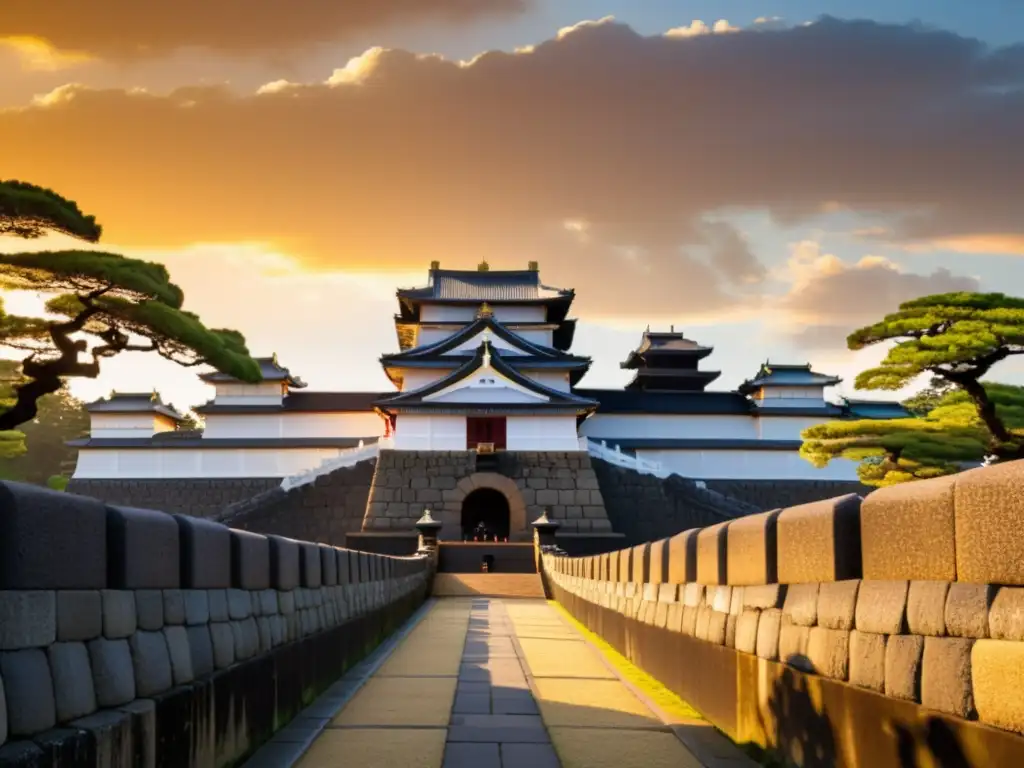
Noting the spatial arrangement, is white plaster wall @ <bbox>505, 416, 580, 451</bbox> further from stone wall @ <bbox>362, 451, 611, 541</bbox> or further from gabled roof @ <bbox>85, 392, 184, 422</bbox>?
gabled roof @ <bbox>85, 392, 184, 422</bbox>

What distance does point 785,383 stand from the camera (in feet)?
136

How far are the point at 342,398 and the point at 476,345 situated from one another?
5.90 meters

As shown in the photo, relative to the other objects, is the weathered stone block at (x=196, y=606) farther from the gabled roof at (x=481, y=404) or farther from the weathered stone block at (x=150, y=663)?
the gabled roof at (x=481, y=404)

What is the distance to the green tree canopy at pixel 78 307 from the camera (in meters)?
19.2

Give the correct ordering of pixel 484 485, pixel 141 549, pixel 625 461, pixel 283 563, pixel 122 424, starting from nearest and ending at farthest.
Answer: pixel 141 549
pixel 283 563
pixel 484 485
pixel 625 461
pixel 122 424

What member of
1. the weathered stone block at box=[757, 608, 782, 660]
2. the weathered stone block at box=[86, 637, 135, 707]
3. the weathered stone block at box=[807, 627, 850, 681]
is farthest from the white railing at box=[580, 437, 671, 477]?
the weathered stone block at box=[86, 637, 135, 707]

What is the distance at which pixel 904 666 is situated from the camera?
3730 mm

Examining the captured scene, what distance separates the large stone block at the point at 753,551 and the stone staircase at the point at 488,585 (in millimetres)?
18879

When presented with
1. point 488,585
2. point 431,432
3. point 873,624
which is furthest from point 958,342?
point 873,624

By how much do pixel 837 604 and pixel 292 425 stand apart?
124 ft

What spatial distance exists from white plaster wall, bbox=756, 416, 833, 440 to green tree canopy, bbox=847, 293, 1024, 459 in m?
16.7

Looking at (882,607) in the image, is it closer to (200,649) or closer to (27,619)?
(27,619)

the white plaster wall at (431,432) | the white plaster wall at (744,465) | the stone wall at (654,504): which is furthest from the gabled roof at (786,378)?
the white plaster wall at (431,432)

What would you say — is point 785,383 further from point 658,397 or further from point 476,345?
point 476,345
